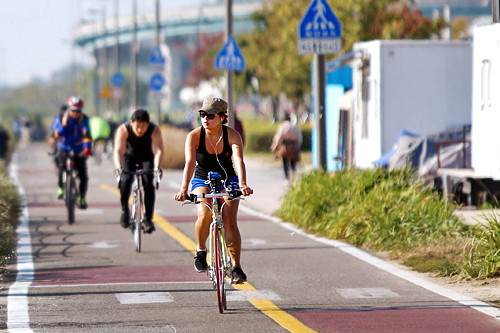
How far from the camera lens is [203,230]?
844 cm

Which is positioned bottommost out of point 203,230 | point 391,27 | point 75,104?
point 203,230

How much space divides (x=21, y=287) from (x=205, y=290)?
5.92 ft

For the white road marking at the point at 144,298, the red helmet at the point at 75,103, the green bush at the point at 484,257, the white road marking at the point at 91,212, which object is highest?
the red helmet at the point at 75,103

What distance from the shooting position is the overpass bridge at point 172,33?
299ft

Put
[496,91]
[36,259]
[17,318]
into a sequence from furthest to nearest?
[496,91], [36,259], [17,318]

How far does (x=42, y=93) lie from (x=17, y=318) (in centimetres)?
16598

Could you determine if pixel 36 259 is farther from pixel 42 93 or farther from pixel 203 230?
pixel 42 93

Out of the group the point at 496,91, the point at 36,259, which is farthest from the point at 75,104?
the point at 496,91

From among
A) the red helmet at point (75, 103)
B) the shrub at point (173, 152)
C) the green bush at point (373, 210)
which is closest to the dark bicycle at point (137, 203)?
the green bush at point (373, 210)

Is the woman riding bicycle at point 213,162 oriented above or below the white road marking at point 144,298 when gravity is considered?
above

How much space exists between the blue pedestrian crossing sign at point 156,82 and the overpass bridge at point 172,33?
119 ft

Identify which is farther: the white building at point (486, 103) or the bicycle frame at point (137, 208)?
the white building at point (486, 103)

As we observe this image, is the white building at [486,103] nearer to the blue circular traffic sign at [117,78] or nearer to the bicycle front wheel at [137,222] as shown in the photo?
the bicycle front wheel at [137,222]

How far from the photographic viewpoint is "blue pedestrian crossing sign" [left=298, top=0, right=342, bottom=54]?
14977mm
